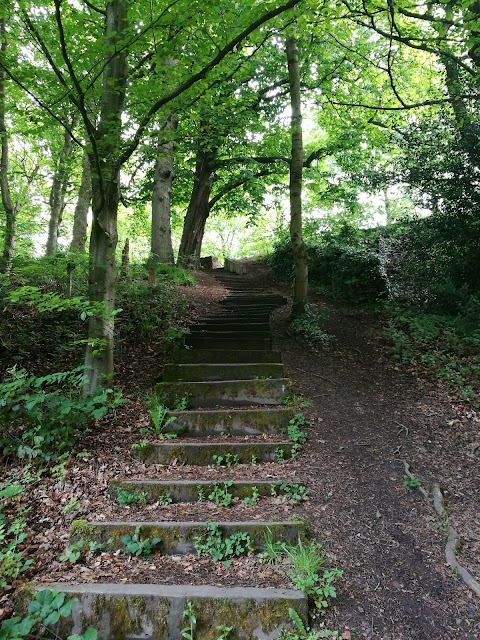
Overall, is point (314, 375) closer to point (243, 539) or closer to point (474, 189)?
point (243, 539)

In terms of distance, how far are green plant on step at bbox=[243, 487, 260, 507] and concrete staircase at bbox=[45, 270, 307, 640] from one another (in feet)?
0.22

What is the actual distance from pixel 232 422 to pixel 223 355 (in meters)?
1.66

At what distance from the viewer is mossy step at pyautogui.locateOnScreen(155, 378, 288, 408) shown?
5.70 m

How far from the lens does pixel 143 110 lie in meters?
6.34

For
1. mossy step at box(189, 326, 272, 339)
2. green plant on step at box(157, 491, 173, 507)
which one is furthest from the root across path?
green plant on step at box(157, 491, 173, 507)

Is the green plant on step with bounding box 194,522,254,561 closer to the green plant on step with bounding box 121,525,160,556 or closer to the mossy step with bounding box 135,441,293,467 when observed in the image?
the green plant on step with bounding box 121,525,160,556

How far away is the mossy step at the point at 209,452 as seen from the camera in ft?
15.2

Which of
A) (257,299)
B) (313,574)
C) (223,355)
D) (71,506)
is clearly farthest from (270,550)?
(257,299)

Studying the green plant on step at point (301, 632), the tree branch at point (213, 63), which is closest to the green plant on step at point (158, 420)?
the green plant on step at point (301, 632)

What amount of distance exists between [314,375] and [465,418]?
2253 millimetres

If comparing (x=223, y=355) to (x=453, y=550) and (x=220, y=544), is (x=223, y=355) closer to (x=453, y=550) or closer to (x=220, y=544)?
(x=220, y=544)

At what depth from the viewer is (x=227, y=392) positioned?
577 cm

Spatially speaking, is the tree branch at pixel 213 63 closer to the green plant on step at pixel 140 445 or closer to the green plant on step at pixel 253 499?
the green plant on step at pixel 140 445

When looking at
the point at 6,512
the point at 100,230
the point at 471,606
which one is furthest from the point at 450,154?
the point at 6,512
